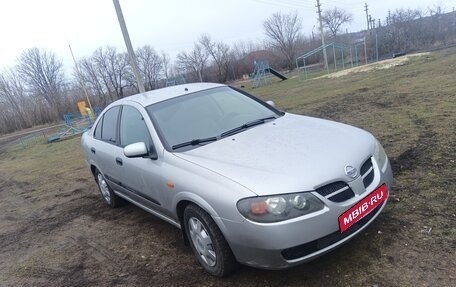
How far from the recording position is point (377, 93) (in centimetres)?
1148

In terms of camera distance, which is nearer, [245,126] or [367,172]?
[367,172]

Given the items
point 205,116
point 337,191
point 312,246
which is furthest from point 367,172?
point 205,116

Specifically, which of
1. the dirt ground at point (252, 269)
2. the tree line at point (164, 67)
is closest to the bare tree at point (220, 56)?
the tree line at point (164, 67)

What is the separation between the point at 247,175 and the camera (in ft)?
9.42

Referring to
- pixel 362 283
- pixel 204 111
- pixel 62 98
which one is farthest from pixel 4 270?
pixel 62 98

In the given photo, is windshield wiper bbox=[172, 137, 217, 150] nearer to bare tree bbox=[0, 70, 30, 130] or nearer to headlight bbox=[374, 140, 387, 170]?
headlight bbox=[374, 140, 387, 170]

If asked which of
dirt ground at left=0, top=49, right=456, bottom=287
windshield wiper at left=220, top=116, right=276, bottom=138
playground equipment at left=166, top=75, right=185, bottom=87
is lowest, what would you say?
dirt ground at left=0, top=49, right=456, bottom=287

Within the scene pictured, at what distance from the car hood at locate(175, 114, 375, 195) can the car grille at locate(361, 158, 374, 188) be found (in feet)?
0.19

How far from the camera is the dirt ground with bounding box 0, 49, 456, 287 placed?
3.05m

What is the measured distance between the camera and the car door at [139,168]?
147 inches

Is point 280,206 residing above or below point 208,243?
above

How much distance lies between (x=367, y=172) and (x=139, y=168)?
2.24m

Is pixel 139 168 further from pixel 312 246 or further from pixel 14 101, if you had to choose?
pixel 14 101

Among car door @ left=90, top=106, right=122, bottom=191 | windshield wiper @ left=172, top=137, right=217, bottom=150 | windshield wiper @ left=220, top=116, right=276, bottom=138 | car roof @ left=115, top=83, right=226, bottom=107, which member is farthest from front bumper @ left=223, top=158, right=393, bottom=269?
car door @ left=90, top=106, right=122, bottom=191
